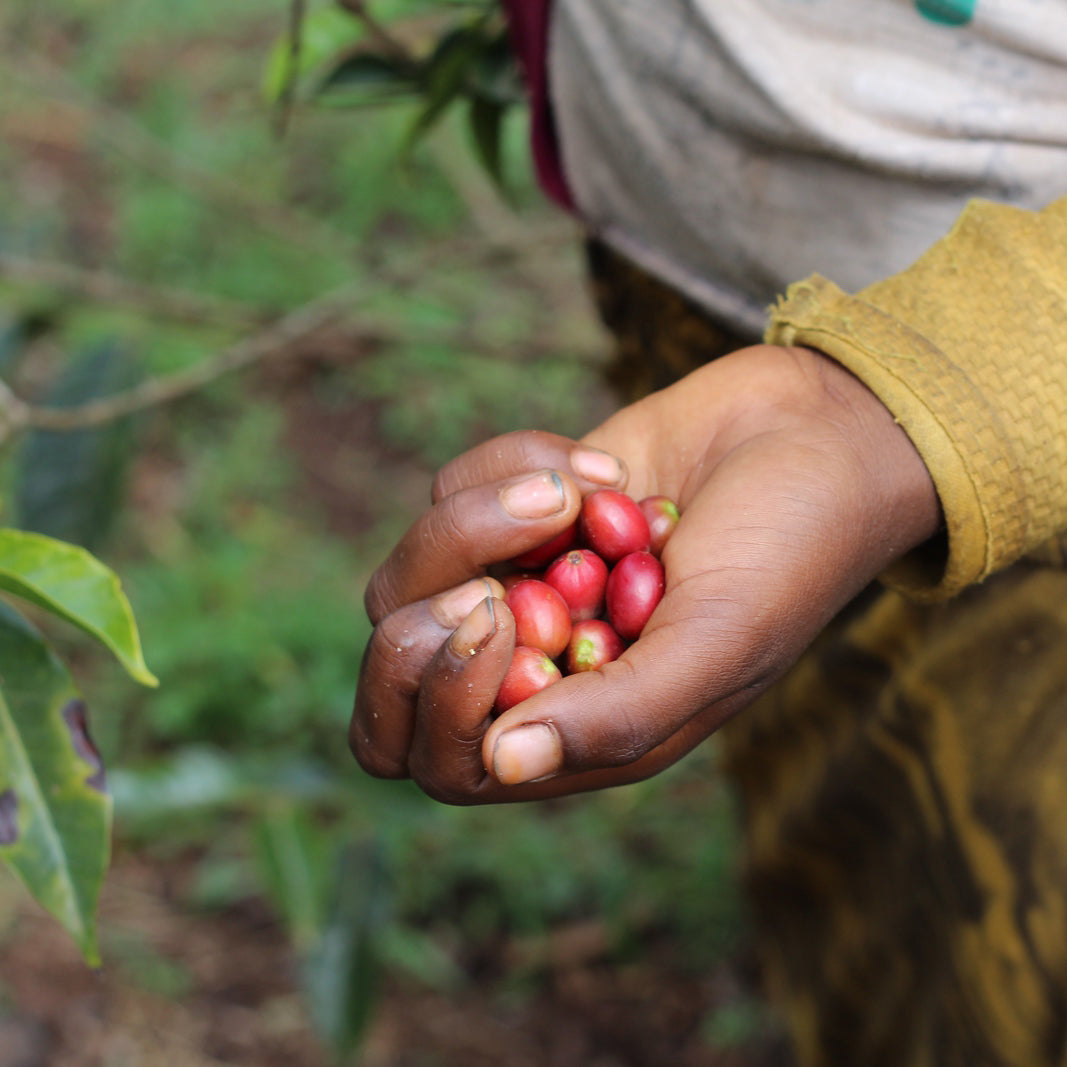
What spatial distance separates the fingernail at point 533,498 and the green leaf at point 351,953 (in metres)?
1.26

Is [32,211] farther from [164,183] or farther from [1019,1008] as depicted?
[1019,1008]

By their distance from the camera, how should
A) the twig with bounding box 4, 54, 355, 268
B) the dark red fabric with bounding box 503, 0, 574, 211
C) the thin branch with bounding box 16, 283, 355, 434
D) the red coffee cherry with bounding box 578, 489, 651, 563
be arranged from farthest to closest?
the twig with bounding box 4, 54, 355, 268 < the thin branch with bounding box 16, 283, 355, 434 < the dark red fabric with bounding box 503, 0, 574, 211 < the red coffee cherry with bounding box 578, 489, 651, 563

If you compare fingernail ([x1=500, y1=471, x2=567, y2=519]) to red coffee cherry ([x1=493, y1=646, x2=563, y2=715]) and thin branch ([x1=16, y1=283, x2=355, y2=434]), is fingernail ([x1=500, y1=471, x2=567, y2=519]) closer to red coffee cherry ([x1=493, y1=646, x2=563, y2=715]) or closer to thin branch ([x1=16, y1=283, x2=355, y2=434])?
red coffee cherry ([x1=493, y1=646, x2=563, y2=715])

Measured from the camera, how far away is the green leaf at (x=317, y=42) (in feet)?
6.43

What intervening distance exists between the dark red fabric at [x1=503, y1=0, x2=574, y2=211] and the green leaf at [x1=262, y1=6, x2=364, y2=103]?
481 mm

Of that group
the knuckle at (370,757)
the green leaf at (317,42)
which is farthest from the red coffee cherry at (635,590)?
the green leaf at (317,42)

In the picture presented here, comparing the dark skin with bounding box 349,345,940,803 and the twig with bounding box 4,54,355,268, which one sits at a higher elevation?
the dark skin with bounding box 349,345,940,803

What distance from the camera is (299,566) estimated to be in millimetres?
3199

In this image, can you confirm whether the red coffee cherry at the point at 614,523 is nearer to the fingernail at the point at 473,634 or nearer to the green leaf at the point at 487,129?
the fingernail at the point at 473,634

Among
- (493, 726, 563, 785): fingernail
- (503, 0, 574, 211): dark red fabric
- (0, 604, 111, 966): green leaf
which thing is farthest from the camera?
(503, 0, 574, 211): dark red fabric

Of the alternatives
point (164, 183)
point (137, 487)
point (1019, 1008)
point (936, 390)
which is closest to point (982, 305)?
point (936, 390)

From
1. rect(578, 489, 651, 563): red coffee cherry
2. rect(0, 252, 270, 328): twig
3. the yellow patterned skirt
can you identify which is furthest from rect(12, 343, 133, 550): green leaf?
rect(578, 489, 651, 563): red coffee cherry

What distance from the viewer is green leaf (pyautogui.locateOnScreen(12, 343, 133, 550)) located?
86.2 inches

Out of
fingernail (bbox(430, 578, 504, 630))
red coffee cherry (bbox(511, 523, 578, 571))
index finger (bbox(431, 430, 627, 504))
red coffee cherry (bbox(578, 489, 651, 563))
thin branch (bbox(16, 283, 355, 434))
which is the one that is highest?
index finger (bbox(431, 430, 627, 504))
